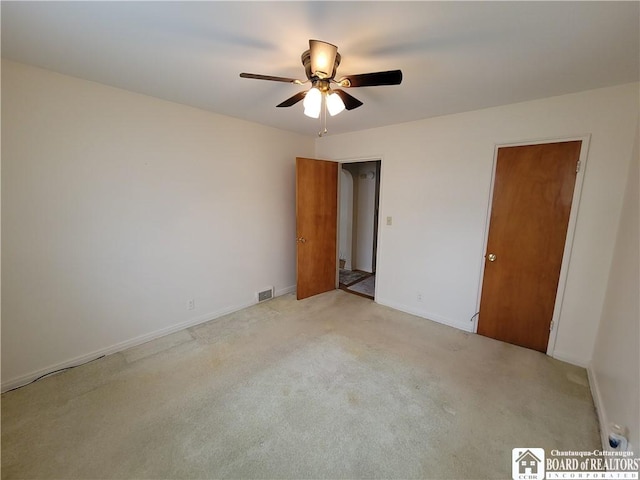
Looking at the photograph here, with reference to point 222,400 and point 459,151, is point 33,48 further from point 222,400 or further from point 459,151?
point 459,151

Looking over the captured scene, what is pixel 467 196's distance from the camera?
2824 millimetres

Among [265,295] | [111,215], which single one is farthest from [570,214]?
[111,215]

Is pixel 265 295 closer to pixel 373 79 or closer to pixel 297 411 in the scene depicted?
pixel 297 411

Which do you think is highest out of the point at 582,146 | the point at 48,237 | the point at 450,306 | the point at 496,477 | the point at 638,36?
the point at 638,36

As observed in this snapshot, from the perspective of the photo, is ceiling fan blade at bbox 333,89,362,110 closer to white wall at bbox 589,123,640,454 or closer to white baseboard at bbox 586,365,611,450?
white wall at bbox 589,123,640,454

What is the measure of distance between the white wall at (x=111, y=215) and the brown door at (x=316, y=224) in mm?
598

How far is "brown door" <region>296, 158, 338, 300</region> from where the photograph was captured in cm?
361

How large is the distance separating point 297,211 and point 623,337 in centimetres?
310

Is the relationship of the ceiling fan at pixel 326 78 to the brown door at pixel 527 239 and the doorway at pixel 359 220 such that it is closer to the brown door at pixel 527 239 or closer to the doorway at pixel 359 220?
the brown door at pixel 527 239

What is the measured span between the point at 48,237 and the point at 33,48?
130 cm

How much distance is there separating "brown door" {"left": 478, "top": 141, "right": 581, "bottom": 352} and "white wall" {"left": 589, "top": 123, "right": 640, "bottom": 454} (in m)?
0.37

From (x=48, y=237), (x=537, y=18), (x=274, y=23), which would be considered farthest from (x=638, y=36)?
(x=48, y=237)

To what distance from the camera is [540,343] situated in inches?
101

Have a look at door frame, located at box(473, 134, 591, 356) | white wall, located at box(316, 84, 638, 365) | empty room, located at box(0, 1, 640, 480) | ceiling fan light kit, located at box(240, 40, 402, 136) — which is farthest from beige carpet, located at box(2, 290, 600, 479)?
ceiling fan light kit, located at box(240, 40, 402, 136)
